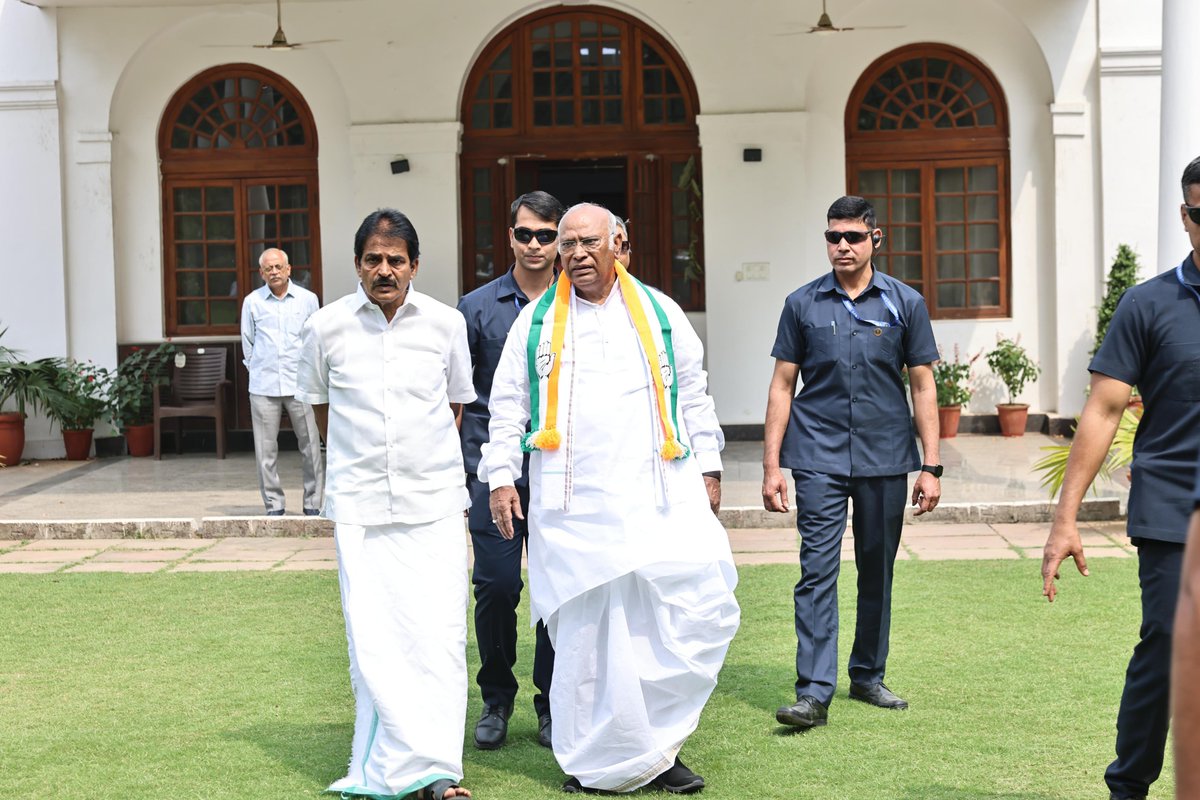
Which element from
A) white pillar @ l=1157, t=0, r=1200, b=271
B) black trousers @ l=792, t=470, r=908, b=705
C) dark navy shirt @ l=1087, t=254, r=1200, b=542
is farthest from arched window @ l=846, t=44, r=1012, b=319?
dark navy shirt @ l=1087, t=254, r=1200, b=542

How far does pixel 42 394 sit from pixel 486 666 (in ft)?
32.5

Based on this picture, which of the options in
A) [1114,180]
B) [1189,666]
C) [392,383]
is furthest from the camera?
[1114,180]

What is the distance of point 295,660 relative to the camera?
6859 millimetres

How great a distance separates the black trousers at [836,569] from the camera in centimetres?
571

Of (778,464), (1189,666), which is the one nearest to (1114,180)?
(778,464)

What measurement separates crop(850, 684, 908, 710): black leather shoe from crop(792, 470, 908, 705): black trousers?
3 centimetres

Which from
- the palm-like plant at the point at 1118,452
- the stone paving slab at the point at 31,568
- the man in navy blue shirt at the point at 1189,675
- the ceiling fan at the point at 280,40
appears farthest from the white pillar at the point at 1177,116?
the man in navy blue shirt at the point at 1189,675

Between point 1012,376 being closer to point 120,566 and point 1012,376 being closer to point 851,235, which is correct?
point 120,566

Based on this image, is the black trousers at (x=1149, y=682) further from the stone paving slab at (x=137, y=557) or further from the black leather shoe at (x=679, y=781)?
the stone paving slab at (x=137, y=557)

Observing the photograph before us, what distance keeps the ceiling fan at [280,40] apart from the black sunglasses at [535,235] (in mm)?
8736

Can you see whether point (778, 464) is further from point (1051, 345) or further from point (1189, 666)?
point (1051, 345)

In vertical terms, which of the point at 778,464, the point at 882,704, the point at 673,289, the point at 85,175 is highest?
the point at 85,175

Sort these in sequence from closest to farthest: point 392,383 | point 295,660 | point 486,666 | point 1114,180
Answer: point 392,383 < point 486,666 < point 295,660 < point 1114,180

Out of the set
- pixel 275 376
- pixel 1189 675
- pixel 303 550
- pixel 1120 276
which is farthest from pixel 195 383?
pixel 1189 675
